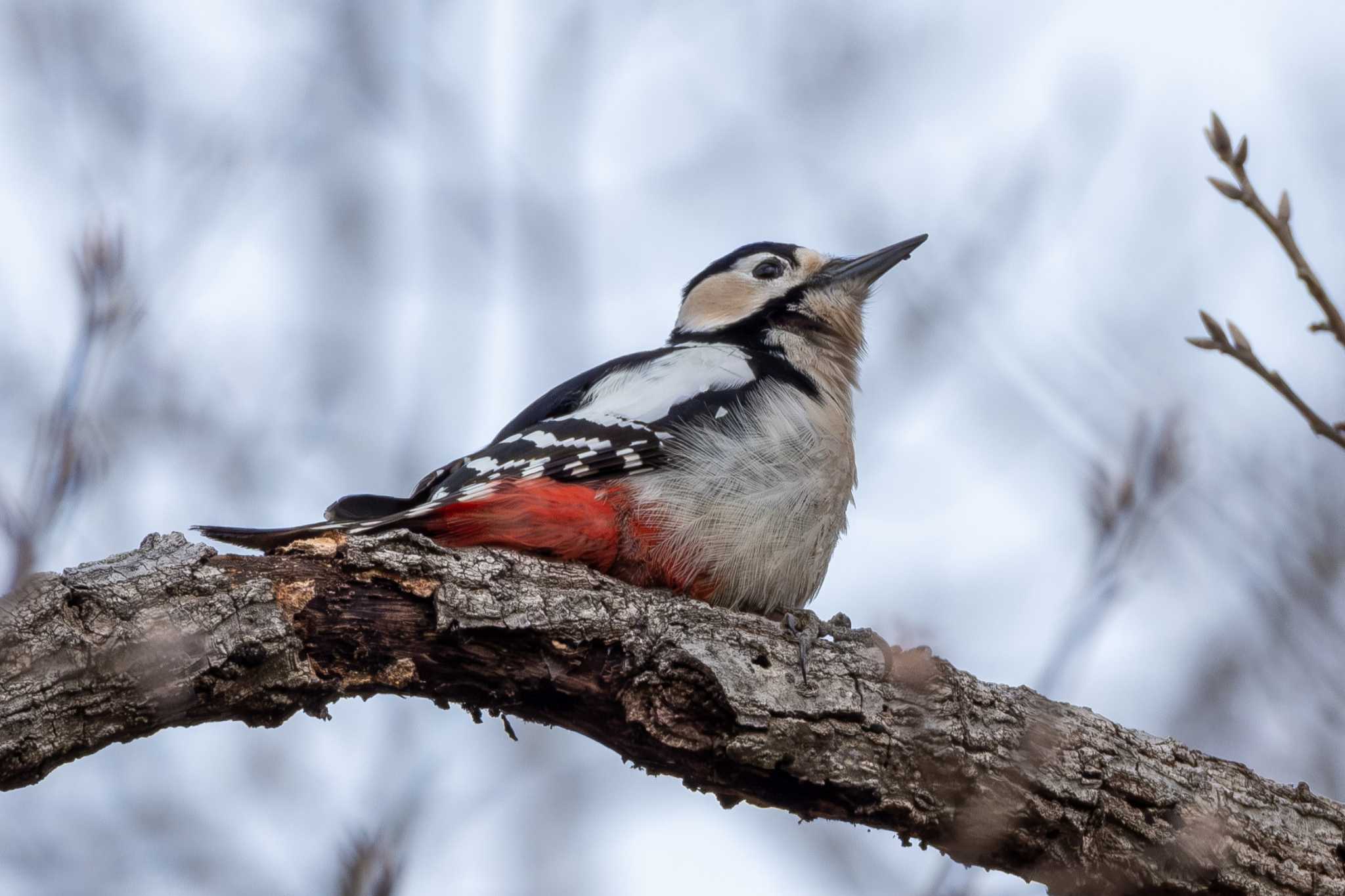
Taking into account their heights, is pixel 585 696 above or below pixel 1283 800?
above

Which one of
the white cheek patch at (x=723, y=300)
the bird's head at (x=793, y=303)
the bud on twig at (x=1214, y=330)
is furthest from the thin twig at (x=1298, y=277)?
the white cheek patch at (x=723, y=300)

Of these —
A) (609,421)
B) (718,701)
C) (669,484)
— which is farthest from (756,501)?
(718,701)

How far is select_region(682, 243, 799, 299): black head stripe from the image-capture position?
581 cm

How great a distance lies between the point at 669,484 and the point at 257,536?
4.45ft

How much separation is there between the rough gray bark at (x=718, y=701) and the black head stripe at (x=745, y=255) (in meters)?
2.77

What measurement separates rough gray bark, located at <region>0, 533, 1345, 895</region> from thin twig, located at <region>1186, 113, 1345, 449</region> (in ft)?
4.74

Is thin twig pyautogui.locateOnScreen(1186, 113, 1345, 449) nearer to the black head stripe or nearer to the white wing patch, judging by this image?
the white wing patch

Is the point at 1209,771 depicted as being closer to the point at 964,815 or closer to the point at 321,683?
the point at 964,815

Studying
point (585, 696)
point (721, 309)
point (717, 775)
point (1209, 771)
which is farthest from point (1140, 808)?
point (721, 309)

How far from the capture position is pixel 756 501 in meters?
4.16

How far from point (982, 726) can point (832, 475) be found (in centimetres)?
128

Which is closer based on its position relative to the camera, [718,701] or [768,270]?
[718,701]

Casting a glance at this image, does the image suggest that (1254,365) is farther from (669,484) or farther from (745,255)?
(745,255)

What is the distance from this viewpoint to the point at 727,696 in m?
3.13
